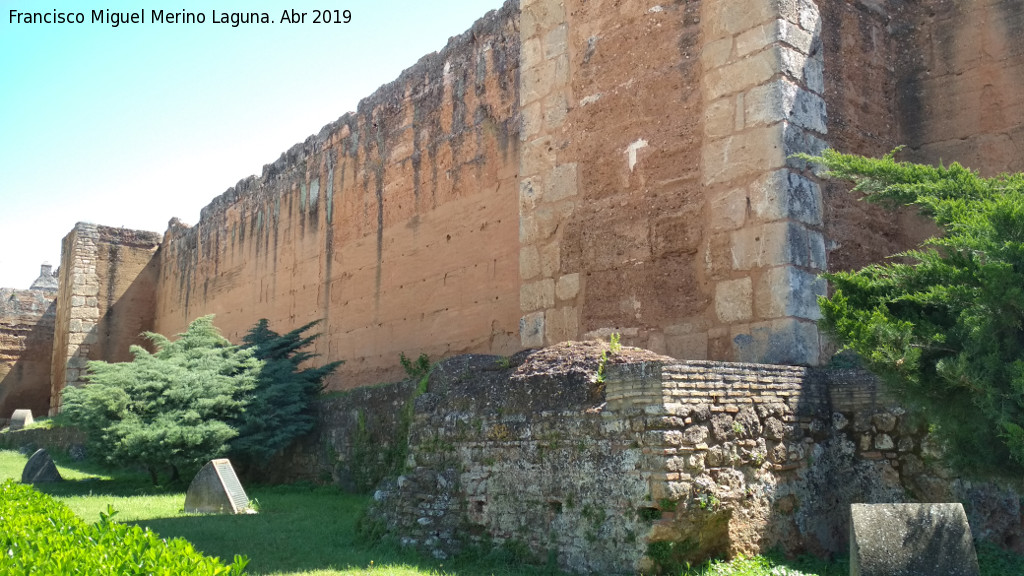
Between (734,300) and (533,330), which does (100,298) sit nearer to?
(533,330)

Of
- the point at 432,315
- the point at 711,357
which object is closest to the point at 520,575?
the point at 711,357

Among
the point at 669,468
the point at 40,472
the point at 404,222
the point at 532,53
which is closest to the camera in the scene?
the point at 669,468

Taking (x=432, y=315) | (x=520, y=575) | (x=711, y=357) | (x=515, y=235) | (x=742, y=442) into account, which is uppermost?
(x=515, y=235)

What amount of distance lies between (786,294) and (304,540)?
166 inches

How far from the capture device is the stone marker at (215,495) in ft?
30.1

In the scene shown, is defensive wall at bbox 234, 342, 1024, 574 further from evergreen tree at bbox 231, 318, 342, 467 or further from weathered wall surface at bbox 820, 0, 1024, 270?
evergreen tree at bbox 231, 318, 342, 467

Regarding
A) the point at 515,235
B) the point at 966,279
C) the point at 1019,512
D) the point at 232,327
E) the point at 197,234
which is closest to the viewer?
the point at 966,279

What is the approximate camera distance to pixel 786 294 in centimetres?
678

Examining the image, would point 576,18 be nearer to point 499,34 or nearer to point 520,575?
point 499,34

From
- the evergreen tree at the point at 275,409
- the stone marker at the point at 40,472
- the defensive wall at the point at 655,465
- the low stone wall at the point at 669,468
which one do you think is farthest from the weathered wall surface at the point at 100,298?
the low stone wall at the point at 669,468

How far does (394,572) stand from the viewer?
18.8 ft

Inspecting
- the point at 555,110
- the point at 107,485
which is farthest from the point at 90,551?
the point at 107,485

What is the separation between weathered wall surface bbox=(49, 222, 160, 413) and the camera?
21.5 meters

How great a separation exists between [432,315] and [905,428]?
7.29m
